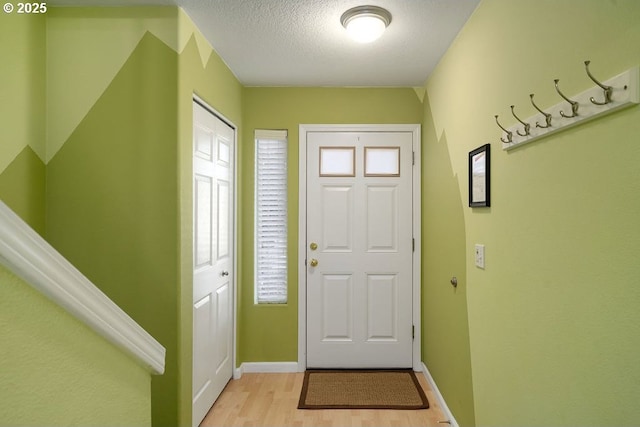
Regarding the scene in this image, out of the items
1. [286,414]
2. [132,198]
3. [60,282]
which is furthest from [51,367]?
[286,414]

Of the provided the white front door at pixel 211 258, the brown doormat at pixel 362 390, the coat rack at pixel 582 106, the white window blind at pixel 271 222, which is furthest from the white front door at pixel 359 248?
the coat rack at pixel 582 106

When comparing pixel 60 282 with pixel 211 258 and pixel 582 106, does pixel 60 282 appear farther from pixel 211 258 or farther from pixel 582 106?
pixel 211 258

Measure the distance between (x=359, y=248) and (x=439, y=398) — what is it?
4.00 ft

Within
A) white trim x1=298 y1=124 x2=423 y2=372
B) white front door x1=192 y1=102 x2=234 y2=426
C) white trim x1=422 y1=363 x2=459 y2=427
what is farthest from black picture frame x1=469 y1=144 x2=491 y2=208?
white front door x1=192 y1=102 x2=234 y2=426

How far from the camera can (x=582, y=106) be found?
971mm

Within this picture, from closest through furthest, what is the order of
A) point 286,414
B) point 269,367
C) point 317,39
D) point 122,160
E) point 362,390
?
1. point 122,160
2. point 317,39
3. point 286,414
4. point 362,390
5. point 269,367

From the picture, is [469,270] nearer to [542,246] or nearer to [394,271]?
[542,246]

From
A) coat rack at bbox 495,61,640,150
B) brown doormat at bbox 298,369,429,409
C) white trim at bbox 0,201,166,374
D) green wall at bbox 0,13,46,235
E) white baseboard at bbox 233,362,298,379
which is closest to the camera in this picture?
white trim at bbox 0,201,166,374

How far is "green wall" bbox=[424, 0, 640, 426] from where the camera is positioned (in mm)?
862

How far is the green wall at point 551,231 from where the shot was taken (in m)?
0.86

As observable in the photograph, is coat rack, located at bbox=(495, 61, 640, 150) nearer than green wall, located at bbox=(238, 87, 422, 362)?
Yes

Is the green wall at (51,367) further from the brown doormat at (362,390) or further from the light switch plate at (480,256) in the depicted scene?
the brown doormat at (362,390)

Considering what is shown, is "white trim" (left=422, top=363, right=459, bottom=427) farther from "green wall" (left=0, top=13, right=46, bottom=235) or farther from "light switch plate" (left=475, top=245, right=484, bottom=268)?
"green wall" (left=0, top=13, right=46, bottom=235)

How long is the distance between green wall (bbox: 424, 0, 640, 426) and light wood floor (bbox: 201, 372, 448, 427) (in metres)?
0.41
